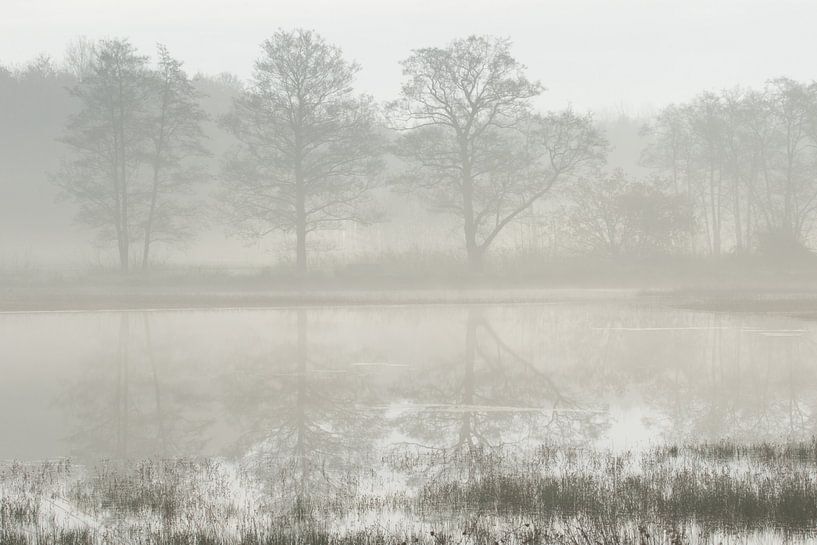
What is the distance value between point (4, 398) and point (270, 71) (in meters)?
33.1

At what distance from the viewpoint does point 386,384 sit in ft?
63.3

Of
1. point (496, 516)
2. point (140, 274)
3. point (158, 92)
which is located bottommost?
point (496, 516)

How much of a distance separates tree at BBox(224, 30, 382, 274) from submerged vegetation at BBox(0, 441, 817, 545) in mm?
37655

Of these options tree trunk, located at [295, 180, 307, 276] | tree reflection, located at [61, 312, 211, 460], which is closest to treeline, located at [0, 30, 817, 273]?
tree trunk, located at [295, 180, 307, 276]

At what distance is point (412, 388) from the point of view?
18766 millimetres

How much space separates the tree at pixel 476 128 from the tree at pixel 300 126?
2366 mm

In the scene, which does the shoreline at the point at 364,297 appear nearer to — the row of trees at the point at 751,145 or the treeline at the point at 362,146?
the treeline at the point at 362,146

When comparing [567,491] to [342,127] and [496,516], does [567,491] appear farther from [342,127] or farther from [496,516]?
[342,127]

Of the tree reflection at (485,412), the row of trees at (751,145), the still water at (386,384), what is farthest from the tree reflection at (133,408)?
the row of trees at (751,145)

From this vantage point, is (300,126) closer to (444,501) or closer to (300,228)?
(300,228)

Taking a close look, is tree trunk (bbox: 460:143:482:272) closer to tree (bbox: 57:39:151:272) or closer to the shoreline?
the shoreline

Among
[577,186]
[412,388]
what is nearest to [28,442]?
[412,388]

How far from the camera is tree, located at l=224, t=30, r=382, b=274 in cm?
4803

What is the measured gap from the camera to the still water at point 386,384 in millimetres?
14008
